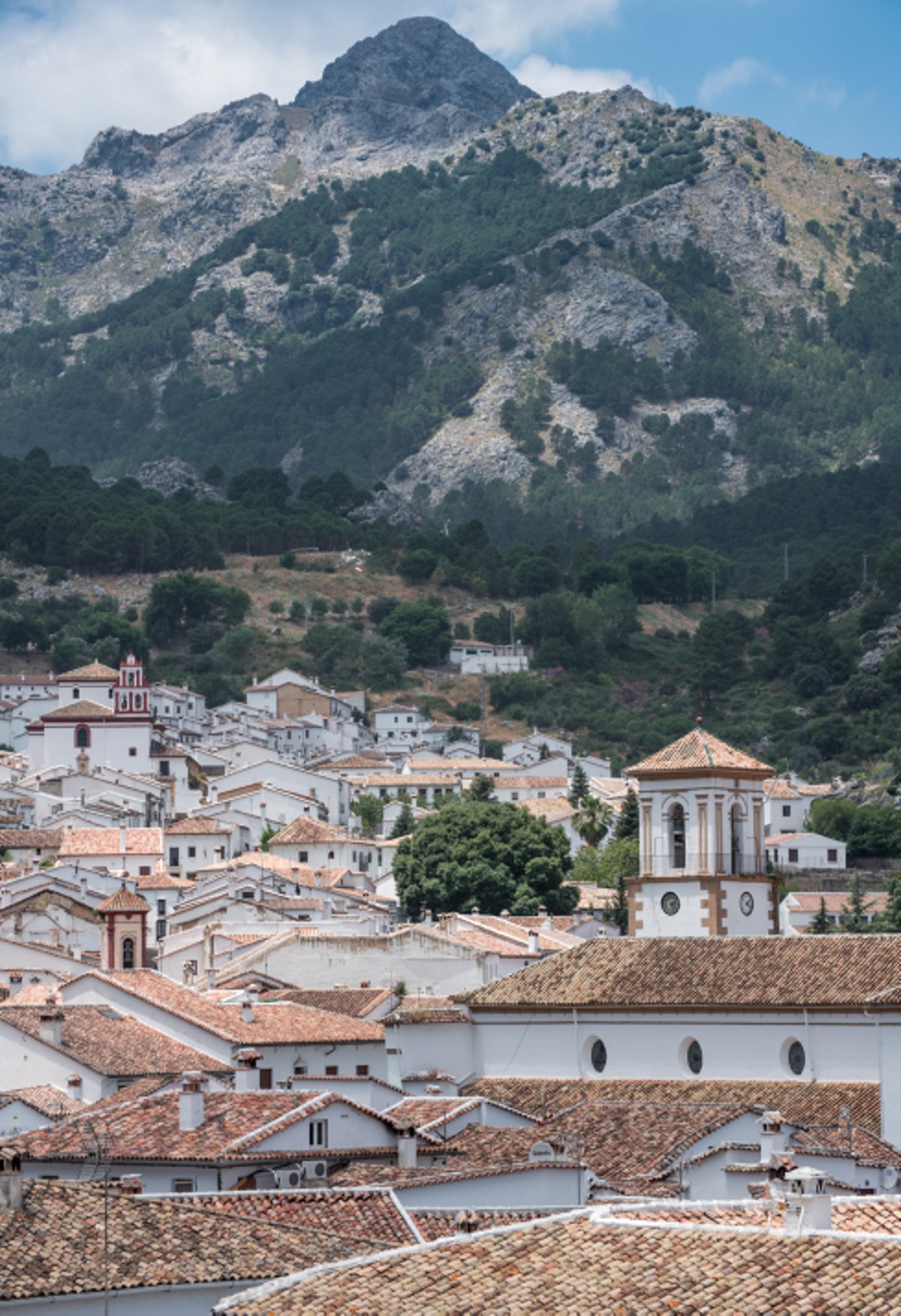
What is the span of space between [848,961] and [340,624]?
4883 inches

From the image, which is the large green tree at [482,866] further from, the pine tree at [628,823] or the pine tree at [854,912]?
the pine tree at [628,823]

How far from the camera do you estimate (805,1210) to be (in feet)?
65.1

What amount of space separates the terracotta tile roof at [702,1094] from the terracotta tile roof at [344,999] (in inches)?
369

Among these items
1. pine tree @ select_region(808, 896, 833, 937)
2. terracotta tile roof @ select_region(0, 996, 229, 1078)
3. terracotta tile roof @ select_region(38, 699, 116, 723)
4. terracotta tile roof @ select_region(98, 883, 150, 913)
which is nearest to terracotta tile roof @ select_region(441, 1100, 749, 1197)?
terracotta tile roof @ select_region(0, 996, 229, 1078)

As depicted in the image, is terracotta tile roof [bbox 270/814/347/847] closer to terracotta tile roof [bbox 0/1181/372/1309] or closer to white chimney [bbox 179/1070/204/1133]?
white chimney [bbox 179/1070/204/1133]

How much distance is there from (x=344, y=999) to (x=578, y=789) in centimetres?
6717

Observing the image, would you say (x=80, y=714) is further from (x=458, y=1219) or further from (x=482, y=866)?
(x=458, y=1219)

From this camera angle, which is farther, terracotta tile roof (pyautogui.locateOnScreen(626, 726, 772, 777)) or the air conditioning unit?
terracotta tile roof (pyautogui.locateOnScreen(626, 726, 772, 777))

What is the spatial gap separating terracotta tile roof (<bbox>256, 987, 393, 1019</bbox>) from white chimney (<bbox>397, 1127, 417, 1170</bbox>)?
16.8m

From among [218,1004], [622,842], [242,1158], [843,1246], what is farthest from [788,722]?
[843,1246]

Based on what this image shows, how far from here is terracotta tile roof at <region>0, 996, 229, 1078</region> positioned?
44.5m

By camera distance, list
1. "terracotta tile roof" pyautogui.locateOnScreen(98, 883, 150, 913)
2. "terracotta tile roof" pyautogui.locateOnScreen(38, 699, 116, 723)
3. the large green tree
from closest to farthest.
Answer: "terracotta tile roof" pyautogui.locateOnScreen(98, 883, 150, 913), the large green tree, "terracotta tile roof" pyautogui.locateOnScreen(38, 699, 116, 723)

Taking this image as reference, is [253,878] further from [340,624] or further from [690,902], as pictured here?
[340,624]

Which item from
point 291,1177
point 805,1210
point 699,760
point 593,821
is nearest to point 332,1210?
point 291,1177
